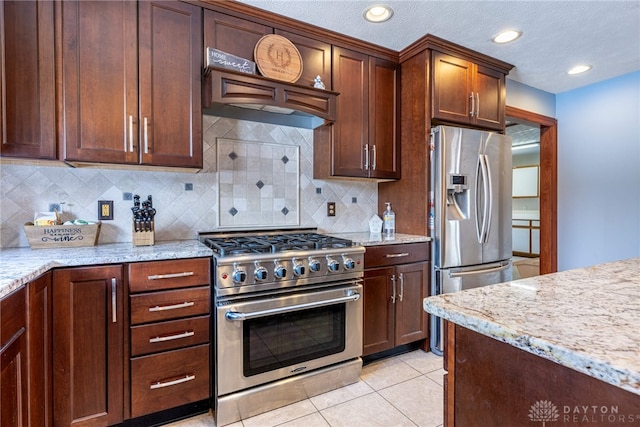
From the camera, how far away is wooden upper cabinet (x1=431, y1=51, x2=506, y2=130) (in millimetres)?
2553

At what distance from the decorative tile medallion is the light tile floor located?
4.22 ft

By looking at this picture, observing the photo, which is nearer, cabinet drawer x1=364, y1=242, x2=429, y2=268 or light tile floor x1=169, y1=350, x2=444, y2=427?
light tile floor x1=169, y1=350, x2=444, y2=427

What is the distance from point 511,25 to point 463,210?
1378 millimetres

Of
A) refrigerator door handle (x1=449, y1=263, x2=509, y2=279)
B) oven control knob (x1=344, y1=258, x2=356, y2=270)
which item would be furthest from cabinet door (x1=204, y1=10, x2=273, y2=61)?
refrigerator door handle (x1=449, y1=263, x2=509, y2=279)

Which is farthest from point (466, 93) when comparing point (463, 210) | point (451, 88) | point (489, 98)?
point (463, 210)

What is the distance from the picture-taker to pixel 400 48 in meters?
2.64

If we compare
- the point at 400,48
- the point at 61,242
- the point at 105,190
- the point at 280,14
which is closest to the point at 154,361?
the point at 61,242

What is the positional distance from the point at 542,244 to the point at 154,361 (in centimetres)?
409

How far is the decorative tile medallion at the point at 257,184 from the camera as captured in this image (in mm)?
2418

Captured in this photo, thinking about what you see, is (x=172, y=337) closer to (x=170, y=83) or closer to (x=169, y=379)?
(x=169, y=379)

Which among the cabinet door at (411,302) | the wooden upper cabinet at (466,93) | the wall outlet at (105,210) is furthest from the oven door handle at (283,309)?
the wooden upper cabinet at (466,93)

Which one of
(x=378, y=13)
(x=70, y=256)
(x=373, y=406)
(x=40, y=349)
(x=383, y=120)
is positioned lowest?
(x=373, y=406)

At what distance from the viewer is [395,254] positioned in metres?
2.36

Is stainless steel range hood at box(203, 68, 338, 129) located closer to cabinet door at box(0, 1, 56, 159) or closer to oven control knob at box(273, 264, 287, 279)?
cabinet door at box(0, 1, 56, 159)
